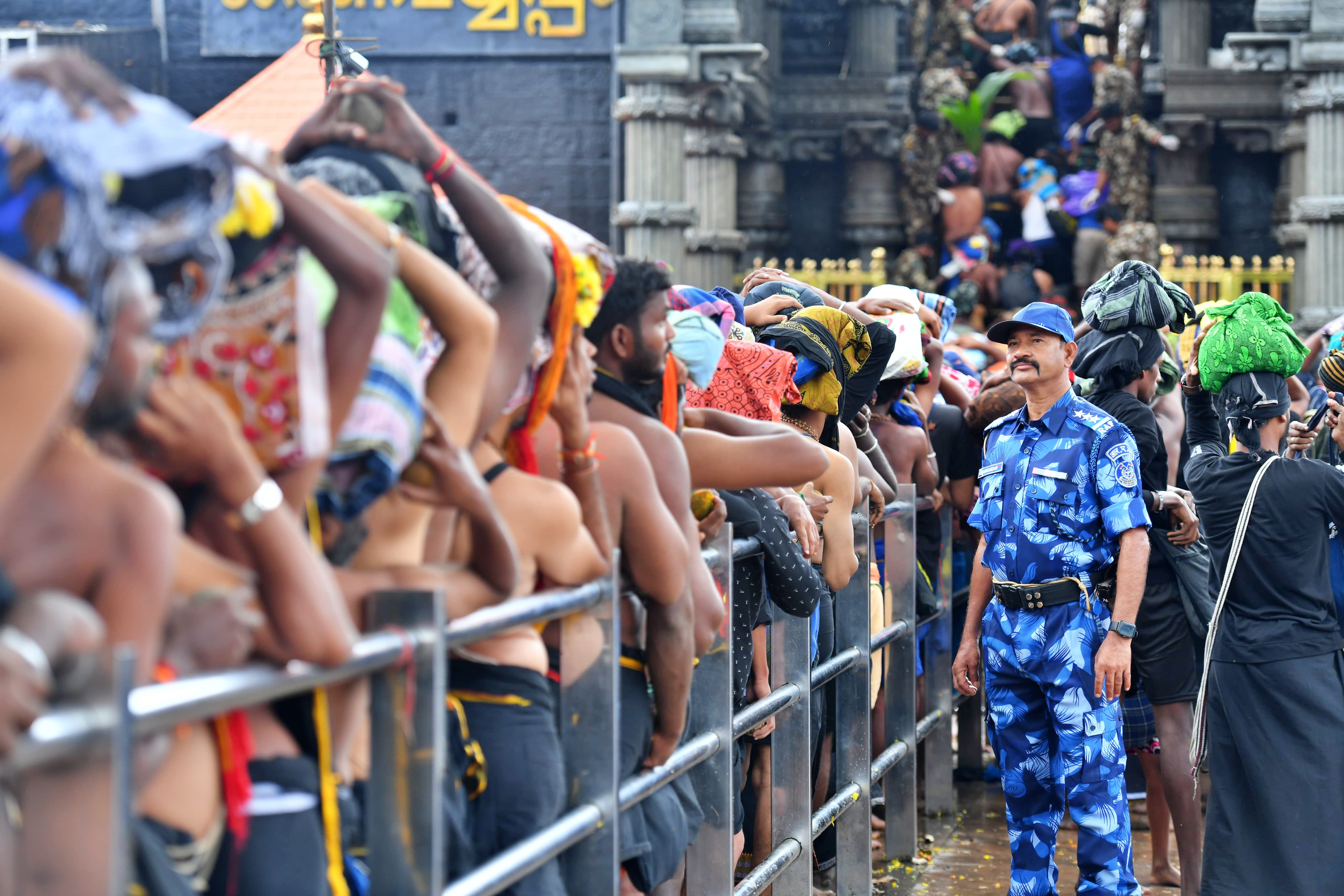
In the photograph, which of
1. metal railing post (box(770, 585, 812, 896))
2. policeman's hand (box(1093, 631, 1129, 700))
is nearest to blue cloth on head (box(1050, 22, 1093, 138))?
policeman's hand (box(1093, 631, 1129, 700))

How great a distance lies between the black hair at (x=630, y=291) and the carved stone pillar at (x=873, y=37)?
47.2 ft

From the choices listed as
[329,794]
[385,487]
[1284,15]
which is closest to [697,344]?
[385,487]

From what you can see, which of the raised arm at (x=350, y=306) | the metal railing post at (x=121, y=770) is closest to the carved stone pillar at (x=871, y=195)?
the raised arm at (x=350, y=306)

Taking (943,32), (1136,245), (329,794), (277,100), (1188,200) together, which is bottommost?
(329,794)

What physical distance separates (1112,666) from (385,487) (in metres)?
3.34

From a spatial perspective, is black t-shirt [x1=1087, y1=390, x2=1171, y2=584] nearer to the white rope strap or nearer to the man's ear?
the white rope strap

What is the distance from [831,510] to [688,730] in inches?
50.9

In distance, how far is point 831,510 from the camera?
4.74m

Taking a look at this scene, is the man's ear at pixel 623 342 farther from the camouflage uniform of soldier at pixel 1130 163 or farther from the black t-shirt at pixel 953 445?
the camouflage uniform of soldier at pixel 1130 163

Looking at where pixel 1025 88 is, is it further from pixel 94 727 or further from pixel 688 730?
pixel 94 727

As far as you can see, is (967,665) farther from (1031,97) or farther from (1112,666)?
(1031,97)

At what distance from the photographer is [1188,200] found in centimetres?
1642

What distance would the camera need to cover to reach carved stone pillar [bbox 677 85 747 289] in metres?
15.0

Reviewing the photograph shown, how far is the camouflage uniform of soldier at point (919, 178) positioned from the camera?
1689 centimetres
